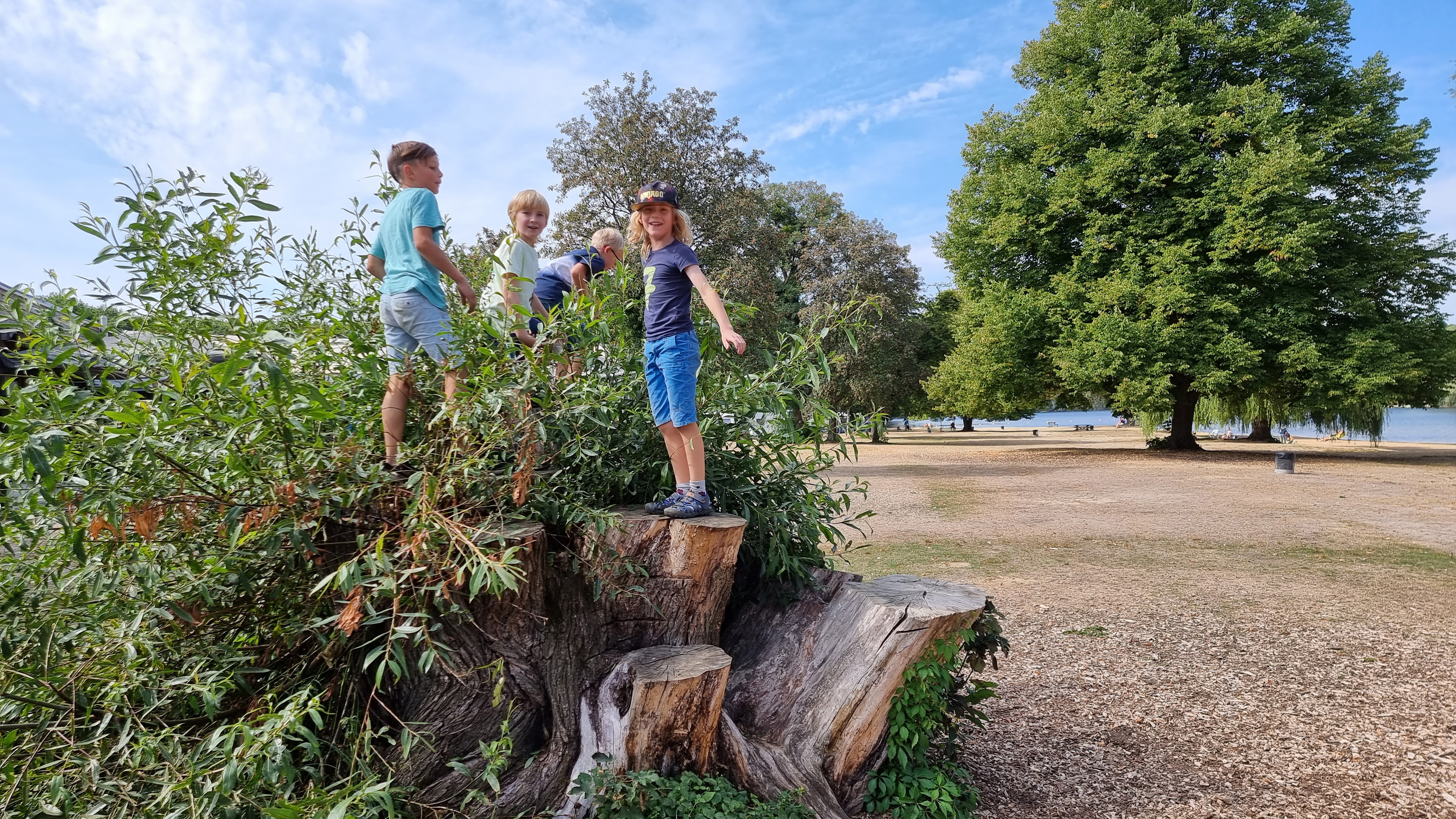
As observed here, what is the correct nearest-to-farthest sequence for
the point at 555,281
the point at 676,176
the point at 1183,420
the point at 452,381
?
the point at 452,381
the point at 555,281
the point at 676,176
the point at 1183,420

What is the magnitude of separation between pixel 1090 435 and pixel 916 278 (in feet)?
82.4

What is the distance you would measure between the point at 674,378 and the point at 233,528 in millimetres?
1629

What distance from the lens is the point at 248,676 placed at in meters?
2.66

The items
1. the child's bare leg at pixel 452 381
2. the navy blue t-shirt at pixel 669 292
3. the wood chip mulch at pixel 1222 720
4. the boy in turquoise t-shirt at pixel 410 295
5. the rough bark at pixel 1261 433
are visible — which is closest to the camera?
the child's bare leg at pixel 452 381

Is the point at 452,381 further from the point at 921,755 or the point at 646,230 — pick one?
the point at 921,755

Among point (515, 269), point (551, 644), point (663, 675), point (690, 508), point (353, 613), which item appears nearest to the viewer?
point (353, 613)

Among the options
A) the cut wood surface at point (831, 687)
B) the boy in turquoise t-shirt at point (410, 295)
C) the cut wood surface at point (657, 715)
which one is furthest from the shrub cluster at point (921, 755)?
the boy in turquoise t-shirt at point (410, 295)

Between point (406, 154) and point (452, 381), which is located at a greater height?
point (406, 154)

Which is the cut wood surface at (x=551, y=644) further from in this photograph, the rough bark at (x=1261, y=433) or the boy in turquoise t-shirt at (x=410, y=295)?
the rough bark at (x=1261, y=433)

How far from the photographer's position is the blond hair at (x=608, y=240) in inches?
161

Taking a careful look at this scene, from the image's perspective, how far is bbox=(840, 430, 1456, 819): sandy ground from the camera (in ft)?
11.7

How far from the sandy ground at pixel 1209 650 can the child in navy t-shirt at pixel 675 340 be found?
2.00 meters

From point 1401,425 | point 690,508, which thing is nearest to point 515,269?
point 690,508

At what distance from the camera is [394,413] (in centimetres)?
281
